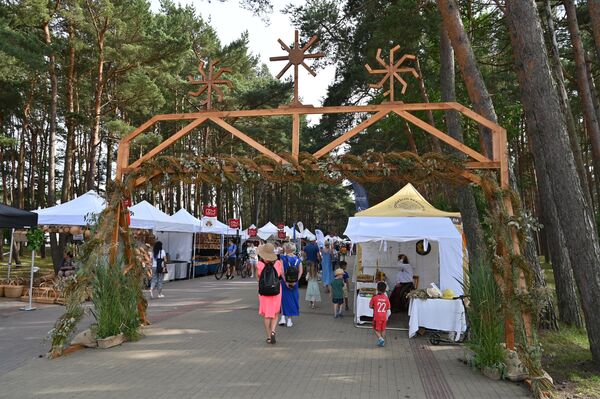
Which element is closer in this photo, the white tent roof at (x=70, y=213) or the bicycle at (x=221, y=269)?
the white tent roof at (x=70, y=213)

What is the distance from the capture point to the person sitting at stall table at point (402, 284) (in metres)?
10.8

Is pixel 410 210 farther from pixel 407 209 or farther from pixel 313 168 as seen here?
pixel 313 168

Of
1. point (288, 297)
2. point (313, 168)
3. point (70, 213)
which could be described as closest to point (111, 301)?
point (288, 297)

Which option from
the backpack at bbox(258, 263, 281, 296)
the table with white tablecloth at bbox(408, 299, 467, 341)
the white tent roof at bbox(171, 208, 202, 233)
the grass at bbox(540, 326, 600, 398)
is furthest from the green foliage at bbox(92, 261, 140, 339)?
the white tent roof at bbox(171, 208, 202, 233)

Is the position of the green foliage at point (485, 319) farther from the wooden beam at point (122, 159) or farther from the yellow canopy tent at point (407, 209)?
the wooden beam at point (122, 159)

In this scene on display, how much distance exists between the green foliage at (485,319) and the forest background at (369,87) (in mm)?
492

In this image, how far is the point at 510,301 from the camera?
5953 millimetres

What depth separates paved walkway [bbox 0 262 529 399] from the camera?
529cm

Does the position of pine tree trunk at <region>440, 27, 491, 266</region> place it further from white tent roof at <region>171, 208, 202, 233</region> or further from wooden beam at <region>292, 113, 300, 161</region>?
white tent roof at <region>171, 208, 202, 233</region>

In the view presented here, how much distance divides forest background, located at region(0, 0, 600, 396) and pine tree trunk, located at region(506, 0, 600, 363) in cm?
2

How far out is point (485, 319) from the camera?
20.0 ft

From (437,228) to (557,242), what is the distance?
7.51 ft

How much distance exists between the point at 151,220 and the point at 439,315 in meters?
11.0

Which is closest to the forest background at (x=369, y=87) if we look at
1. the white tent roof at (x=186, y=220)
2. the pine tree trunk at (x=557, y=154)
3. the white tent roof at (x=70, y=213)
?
the pine tree trunk at (x=557, y=154)
